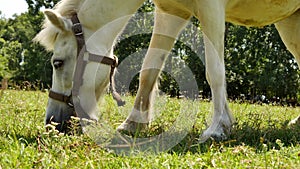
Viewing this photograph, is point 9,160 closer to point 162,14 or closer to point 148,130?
point 148,130

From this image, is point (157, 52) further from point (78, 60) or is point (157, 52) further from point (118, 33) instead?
point (78, 60)

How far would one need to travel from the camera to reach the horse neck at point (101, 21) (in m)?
3.63

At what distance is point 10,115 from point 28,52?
3586cm

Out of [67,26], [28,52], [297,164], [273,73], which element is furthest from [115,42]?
[28,52]

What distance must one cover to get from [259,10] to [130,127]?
213 centimetres

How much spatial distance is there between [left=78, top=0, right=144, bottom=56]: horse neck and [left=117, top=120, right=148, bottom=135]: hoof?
795mm

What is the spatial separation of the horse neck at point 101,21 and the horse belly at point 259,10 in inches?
54.7

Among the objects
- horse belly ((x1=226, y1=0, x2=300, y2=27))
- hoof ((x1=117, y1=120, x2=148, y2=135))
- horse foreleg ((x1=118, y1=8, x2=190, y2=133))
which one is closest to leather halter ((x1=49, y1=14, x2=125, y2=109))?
hoof ((x1=117, y1=120, x2=148, y2=135))

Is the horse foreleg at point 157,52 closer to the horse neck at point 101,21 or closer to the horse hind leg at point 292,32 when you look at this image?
the horse neck at point 101,21

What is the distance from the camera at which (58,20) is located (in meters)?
3.47

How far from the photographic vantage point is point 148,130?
4027 millimetres

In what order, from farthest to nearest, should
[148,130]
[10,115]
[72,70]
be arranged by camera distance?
[10,115] → [148,130] → [72,70]

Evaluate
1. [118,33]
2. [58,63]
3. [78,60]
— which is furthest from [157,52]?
[58,63]

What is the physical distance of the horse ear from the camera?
11.2 ft
